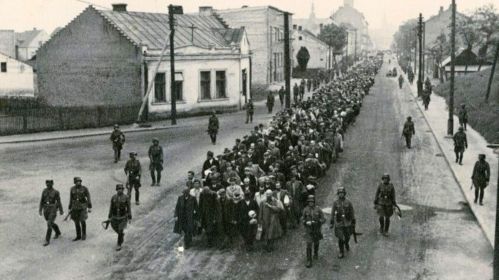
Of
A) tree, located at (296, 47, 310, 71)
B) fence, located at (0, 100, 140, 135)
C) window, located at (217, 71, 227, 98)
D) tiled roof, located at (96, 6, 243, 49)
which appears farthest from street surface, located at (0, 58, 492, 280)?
tree, located at (296, 47, 310, 71)

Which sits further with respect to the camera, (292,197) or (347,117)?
(347,117)

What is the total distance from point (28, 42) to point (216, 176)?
8798 cm

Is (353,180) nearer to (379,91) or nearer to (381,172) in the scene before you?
(381,172)

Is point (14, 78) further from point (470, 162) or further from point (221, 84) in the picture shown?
point (470, 162)

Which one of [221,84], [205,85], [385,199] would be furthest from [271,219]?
[221,84]

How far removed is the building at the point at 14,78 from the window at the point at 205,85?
93.2ft

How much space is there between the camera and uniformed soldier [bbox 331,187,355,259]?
11930 mm

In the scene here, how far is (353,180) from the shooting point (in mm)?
19125

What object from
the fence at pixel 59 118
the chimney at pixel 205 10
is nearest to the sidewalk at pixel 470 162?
the fence at pixel 59 118

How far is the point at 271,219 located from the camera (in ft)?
40.5

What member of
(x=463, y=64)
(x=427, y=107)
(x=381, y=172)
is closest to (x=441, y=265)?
(x=381, y=172)

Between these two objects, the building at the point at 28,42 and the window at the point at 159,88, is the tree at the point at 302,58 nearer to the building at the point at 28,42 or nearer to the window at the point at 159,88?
the building at the point at 28,42

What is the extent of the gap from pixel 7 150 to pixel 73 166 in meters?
5.65

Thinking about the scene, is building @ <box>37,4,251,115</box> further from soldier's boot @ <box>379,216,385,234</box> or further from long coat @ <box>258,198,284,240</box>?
long coat @ <box>258,198,284,240</box>
